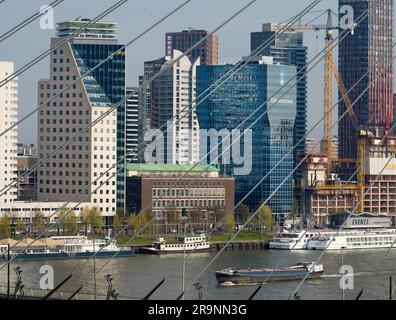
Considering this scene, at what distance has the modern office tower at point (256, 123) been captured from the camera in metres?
28.1

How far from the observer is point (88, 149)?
2262cm

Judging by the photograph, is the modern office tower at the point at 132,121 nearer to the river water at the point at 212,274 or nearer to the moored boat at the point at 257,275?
the river water at the point at 212,274

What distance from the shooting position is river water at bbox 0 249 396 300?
11108mm

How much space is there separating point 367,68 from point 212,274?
25941 millimetres

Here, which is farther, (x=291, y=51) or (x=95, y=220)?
(x=291, y=51)

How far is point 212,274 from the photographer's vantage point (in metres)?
13.9

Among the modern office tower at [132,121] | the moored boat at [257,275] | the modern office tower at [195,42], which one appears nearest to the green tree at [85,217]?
the moored boat at [257,275]

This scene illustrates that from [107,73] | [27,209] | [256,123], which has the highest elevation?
[107,73]

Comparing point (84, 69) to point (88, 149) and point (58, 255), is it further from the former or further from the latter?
point (58, 255)

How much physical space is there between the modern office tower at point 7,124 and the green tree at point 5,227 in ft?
9.84

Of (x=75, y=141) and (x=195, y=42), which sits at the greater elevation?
(x=195, y=42)

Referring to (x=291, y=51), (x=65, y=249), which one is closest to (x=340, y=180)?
(x=291, y=51)

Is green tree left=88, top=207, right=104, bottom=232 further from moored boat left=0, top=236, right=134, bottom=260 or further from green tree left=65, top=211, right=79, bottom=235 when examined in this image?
moored boat left=0, top=236, right=134, bottom=260

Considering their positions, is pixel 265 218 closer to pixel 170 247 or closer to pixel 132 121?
pixel 170 247
